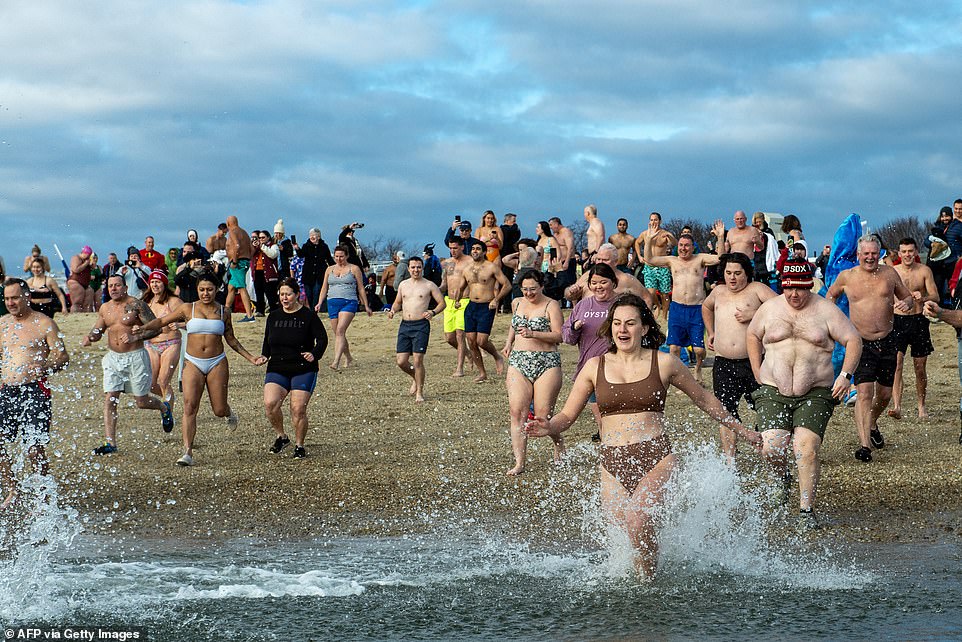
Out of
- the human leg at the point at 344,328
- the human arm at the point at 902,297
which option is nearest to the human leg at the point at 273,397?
the human arm at the point at 902,297

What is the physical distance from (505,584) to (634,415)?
121 cm

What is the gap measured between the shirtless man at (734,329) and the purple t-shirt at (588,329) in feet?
3.51

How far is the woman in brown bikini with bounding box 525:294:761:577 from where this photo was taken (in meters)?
6.13

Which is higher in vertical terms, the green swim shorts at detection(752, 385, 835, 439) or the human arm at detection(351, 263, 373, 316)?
the human arm at detection(351, 263, 373, 316)

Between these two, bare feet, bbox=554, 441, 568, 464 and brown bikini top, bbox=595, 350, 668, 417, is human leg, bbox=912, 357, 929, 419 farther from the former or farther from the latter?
brown bikini top, bbox=595, 350, 668, 417

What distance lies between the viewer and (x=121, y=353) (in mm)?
11078

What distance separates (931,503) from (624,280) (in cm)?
300

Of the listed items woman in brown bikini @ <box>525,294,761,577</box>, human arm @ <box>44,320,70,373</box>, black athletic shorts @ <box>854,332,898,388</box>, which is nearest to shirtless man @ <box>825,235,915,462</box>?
black athletic shorts @ <box>854,332,898,388</box>

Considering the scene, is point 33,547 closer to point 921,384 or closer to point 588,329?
point 588,329

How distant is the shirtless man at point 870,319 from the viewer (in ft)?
32.4

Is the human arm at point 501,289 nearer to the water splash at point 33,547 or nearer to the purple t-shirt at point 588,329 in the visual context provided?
the purple t-shirt at point 588,329

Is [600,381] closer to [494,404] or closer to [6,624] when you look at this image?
[6,624]

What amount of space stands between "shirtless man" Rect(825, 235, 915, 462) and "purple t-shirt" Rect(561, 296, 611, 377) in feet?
7.49

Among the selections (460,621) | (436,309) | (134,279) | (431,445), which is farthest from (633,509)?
(134,279)
